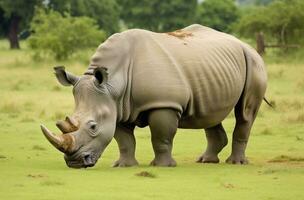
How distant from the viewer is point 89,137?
10750mm

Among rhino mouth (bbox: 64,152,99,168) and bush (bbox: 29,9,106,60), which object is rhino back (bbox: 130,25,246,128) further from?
bush (bbox: 29,9,106,60)

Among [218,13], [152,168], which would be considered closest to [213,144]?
[152,168]

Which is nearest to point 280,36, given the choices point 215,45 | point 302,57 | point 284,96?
point 302,57

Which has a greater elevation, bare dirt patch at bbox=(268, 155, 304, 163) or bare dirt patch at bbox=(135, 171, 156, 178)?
bare dirt patch at bbox=(135, 171, 156, 178)

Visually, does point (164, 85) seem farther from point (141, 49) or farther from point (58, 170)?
point (58, 170)

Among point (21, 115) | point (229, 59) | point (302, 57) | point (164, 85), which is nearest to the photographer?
point (164, 85)

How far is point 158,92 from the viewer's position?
37.3ft

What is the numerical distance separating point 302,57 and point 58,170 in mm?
A: 24958

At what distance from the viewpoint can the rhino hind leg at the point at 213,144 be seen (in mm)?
12734

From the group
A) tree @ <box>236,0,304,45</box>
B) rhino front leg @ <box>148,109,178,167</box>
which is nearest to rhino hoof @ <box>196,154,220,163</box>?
rhino front leg @ <box>148,109,178,167</box>

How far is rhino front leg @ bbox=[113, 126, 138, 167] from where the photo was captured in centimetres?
1163

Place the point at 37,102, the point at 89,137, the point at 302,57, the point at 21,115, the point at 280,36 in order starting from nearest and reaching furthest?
1. the point at 89,137
2. the point at 21,115
3. the point at 37,102
4. the point at 302,57
5. the point at 280,36

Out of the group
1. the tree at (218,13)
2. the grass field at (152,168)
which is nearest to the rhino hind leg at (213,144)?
the grass field at (152,168)

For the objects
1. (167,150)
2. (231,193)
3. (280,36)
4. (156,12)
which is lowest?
(156,12)
